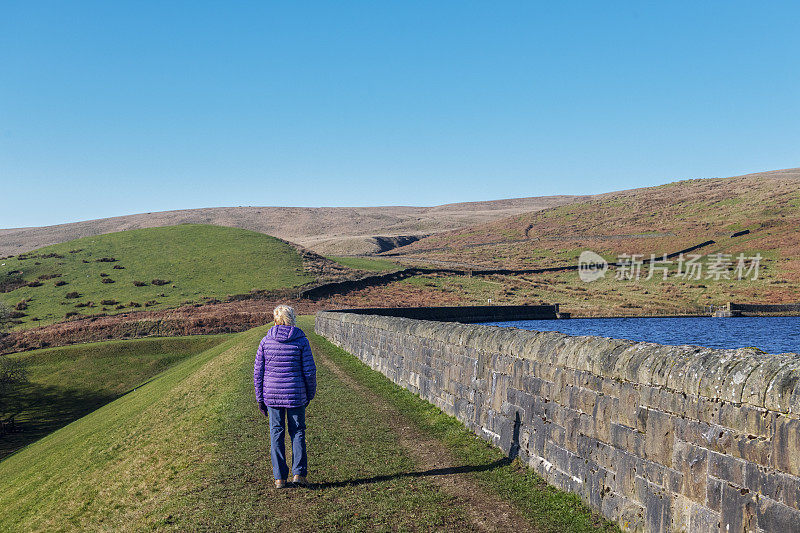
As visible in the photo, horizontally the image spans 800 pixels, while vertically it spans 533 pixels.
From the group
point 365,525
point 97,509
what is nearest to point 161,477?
point 97,509

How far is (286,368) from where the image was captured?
8938 mm

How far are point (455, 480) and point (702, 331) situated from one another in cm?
4722

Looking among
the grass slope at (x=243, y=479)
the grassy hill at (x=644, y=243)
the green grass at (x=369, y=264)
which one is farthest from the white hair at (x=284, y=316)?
the green grass at (x=369, y=264)

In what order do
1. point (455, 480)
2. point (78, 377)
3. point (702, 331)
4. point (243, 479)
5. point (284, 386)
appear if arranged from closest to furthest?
point (284, 386), point (455, 480), point (243, 479), point (78, 377), point (702, 331)

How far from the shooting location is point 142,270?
272ft

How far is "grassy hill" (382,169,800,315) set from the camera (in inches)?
3130

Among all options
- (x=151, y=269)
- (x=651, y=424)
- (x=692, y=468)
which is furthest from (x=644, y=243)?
(x=692, y=468)

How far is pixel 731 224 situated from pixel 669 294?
137 feet

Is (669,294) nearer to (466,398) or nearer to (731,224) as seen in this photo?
(731,224)

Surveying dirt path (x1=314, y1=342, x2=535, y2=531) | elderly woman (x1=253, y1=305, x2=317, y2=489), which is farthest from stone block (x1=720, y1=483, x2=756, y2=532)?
elderly woman (x1=253, y1=305, x2=317, y2=489)

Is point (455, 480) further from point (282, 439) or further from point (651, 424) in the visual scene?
point (651, 424)

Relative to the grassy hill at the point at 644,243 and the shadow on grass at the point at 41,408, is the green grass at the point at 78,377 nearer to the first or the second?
the shadow on grass at the point at 41,408

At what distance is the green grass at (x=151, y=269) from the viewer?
69.4 m

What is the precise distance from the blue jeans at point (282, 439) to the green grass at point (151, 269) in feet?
200
